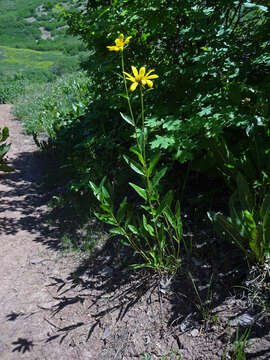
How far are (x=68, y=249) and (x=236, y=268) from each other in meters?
1.63

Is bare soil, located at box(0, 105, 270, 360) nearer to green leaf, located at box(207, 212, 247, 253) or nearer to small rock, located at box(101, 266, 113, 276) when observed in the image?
small rock, located at box(101, 266, 113, 276)

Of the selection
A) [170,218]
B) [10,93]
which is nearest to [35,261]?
[170,218]

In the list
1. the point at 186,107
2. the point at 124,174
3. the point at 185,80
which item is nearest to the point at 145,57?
the point at 185,80

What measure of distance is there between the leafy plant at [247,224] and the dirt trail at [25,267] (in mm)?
1309

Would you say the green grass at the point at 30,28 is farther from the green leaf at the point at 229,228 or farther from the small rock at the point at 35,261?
the green leaf at the point at 229,228

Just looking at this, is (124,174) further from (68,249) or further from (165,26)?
(165,26)

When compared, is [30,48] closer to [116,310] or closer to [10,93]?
[10,93]

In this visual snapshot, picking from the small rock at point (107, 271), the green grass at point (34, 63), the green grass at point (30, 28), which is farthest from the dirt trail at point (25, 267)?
the green grass at point (30, 28)

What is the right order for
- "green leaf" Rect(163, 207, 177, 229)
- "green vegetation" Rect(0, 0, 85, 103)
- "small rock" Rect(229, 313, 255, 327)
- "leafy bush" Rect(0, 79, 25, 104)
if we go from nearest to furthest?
"small rock" Rect(229, 313, 255, 327), "green leaf" Rect(163, 207, 177, 229), "leafy bush" Rect(0, 79, 25, 104), "green vegetation" Rect(0, 0, 85, 103)

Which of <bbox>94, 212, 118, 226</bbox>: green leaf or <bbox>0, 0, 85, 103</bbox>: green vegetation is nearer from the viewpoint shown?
<bbox>94, 212, 118, 226</bbox>: green leaf

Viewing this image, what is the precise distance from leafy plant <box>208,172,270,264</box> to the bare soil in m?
0.20

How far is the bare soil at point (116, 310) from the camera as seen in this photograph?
1.82 m

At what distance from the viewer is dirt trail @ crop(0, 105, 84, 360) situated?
213 cm

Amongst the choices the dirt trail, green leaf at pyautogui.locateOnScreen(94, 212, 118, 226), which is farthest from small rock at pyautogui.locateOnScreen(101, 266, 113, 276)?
green leaf at pyautogui.locateOnScreen(94, 212, 118, 226)
